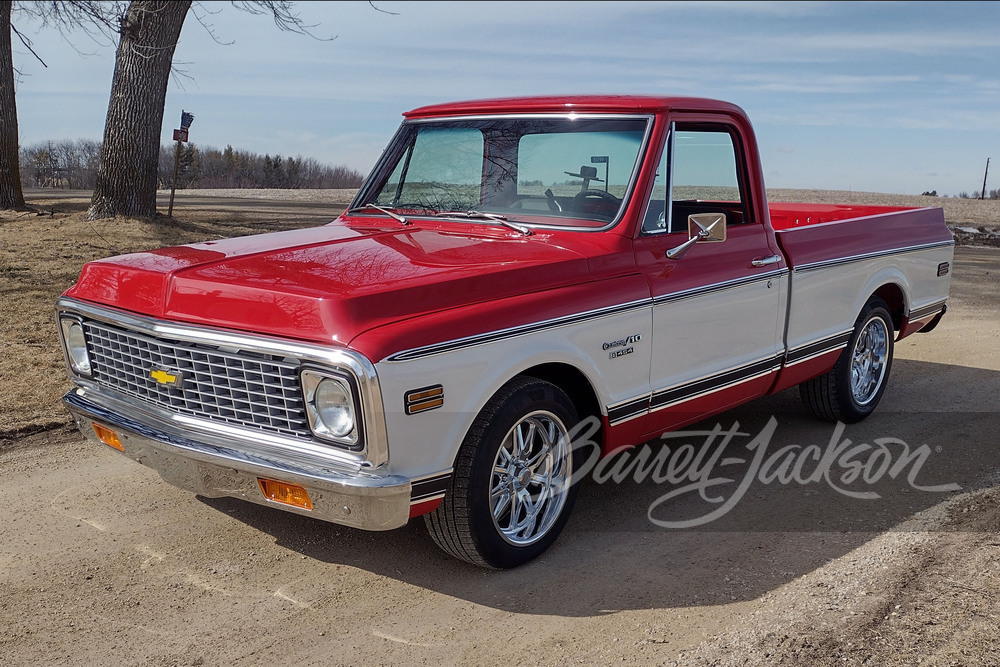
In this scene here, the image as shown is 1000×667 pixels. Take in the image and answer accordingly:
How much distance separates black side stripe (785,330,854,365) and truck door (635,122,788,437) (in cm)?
17

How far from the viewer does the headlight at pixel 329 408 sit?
3.28 meters

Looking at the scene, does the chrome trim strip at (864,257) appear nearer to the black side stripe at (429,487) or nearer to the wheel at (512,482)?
the wheel at (512,482)

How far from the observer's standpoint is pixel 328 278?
3633 mm

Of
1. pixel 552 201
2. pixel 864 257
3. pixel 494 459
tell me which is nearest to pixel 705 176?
pixel 552 201

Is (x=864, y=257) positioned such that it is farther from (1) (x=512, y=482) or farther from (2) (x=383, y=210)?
(1) (x=512, y=482)

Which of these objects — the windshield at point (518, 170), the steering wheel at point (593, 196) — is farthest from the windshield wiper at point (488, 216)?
the steering wheel at point (593, 196)

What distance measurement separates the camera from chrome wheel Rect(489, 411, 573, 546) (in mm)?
3834

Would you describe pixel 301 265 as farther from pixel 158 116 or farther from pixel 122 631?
pixel 158 116

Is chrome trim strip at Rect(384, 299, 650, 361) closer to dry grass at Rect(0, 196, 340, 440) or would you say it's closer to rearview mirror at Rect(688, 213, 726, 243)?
rearview mirror at Rect(688, 213, 726, 243)

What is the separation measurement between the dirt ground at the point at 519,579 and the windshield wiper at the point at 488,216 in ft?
4.60

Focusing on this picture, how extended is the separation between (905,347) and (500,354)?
620cm

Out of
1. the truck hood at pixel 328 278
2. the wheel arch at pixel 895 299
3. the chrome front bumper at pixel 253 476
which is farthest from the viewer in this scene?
the wheel arch at pixel 895 299

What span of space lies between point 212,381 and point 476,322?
3.46ft

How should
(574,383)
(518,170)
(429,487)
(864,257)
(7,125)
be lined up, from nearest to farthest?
(429,487)
(574,383)
(518,170)
(864,257)
(7,125)
